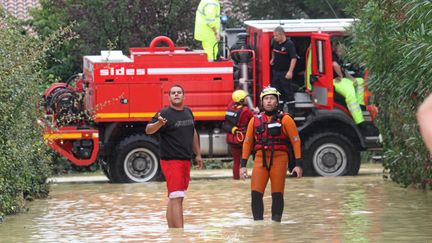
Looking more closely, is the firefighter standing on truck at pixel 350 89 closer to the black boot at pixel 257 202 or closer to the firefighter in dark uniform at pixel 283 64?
the firefighter in dark uniform at pixel 283 64

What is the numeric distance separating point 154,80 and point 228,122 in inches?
74.2

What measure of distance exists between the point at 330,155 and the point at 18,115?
781 cm

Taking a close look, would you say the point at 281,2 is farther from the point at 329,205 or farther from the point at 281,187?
the point at 281,187

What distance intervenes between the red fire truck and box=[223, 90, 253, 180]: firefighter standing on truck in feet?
4.26

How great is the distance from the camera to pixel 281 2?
31.2m

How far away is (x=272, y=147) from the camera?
512 inches

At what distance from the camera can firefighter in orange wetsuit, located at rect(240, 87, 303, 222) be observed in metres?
13.0


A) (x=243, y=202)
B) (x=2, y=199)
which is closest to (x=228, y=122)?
(x=243, y=202)

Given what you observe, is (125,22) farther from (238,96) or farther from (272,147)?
(272,147)

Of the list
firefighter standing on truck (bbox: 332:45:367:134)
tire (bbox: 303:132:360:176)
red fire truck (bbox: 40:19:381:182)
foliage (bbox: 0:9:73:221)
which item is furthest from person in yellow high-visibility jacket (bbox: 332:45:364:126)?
foliage (bbox: 0:9:73:221)

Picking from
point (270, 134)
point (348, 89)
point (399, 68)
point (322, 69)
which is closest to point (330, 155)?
point (348, 89)

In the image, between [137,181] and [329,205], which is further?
[137,181]

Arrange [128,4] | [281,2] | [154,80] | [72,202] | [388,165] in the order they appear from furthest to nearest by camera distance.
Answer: [281,2] < [128,4] < [154,80] < [388,165] < [72,202]

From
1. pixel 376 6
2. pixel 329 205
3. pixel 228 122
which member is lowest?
pixel 329 205
